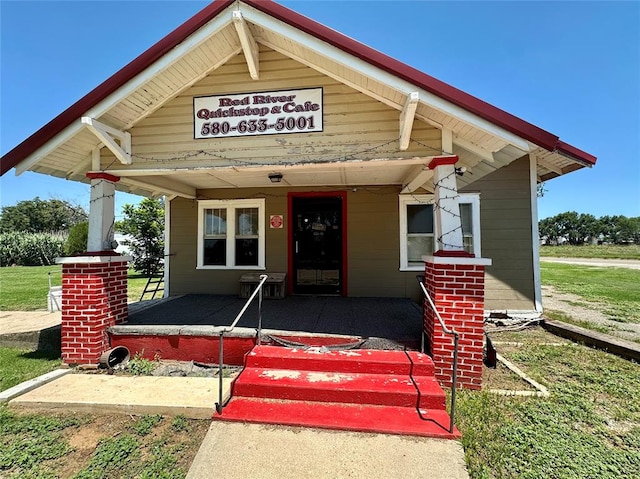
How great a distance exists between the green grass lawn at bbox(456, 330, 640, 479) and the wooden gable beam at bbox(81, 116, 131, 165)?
191 inches

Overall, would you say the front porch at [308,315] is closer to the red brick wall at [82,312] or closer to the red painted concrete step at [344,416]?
the red brick wall at [82,312]

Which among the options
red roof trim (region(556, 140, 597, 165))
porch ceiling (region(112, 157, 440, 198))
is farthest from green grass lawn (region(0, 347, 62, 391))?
red roof trim (region(556, 140, 597, 165))

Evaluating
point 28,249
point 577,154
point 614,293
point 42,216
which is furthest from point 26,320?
point 42,216

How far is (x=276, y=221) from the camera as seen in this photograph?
22.4ft

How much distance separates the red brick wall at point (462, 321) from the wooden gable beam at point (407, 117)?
1516mm

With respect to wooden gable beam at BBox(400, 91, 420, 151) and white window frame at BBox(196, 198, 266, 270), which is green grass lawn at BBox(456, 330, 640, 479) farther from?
white window frame at BBox(196, 198, 266, 270)

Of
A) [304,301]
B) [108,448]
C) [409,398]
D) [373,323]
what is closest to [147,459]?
[108,448]

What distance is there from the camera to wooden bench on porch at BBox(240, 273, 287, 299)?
633 cm

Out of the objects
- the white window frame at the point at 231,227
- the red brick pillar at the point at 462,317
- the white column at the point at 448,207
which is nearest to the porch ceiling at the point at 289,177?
the white window frame at the point at 231,227

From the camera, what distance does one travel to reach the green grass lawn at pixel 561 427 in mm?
2338

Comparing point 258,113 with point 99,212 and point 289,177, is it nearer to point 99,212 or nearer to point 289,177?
point 289,177

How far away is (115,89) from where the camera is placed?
3791mm

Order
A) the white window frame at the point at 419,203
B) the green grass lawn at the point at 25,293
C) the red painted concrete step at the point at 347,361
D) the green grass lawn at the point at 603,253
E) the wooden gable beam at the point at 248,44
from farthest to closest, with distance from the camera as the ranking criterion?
the green grass lawn at the point at 603,253 → the green grass lawn at the point at 25,293 → the white window frame at the point at 419,203 → the wooden gable beam at the point at 248,44 → the red painted concrete step at the point at 347,361

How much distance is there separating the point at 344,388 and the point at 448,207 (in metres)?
2.33
